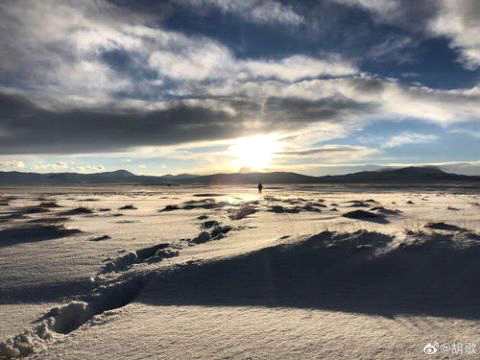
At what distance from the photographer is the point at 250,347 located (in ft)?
12.2

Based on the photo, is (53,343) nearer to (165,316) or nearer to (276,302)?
(165,316)

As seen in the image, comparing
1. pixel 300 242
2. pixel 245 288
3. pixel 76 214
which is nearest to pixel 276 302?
pixel 245 288

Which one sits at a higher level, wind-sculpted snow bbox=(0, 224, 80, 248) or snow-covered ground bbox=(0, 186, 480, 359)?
wind-sculpted snow bbox=(0, 224, 80, 248)

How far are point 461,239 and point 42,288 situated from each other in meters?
7.19

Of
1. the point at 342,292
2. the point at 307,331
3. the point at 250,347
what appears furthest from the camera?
the point at 342,292

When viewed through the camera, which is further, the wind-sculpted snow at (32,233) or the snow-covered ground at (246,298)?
the wind-sculpted snow at (32,233)

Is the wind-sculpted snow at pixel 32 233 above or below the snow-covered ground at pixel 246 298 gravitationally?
above

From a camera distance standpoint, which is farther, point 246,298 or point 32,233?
point 32,233

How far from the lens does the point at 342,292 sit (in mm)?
5367

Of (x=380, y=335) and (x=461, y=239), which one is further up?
(x=461, y=239)

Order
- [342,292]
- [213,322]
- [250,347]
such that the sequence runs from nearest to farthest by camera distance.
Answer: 1. [250,347]
2. [213,322]
3. [342,292]

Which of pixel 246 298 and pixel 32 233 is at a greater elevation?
pixel 32 233

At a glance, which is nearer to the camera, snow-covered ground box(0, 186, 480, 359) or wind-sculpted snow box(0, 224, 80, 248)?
snow-covered ground box(0, 186, 480, 359)

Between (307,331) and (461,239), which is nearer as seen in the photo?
(307,331)
